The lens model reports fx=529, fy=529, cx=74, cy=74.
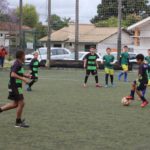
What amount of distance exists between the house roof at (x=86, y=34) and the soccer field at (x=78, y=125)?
52.3 metres

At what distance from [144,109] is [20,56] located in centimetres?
469

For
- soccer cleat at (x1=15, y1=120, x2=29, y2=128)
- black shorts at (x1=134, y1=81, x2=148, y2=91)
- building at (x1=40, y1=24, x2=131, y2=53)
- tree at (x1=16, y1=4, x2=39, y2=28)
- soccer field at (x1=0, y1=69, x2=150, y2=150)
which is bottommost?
soccer field at (x1=0, y1=69, x2=150, y2=150)

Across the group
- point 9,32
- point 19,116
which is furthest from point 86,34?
point 19,116

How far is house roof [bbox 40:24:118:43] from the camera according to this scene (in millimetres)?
69375

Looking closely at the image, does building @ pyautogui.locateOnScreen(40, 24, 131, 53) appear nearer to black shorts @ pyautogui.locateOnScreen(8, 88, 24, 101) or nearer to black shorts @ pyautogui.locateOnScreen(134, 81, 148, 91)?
black shorts @ pyautogui.locateOnScreen(134, 81, 148, 91)

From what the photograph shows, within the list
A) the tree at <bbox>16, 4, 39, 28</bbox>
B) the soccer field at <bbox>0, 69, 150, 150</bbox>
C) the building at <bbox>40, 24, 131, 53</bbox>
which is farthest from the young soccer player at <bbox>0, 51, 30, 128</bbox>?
the tree at <bbox>16, 4, 39, 28</bbox>

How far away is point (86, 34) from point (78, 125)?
203 ft

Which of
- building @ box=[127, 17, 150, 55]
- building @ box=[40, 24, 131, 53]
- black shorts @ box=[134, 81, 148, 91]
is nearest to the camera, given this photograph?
black shorts @ box=[134, 81, 148, 91]

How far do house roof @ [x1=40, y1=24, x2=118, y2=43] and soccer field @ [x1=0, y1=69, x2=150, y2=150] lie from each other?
52.3 m

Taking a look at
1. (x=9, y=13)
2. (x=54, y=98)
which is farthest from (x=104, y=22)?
(x=54, y=98)

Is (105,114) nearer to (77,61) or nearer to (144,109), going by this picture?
(144,109)

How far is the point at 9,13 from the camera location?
78500mm

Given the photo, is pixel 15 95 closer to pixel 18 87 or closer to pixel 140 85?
pixel 18 87

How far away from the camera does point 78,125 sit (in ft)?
37.0
